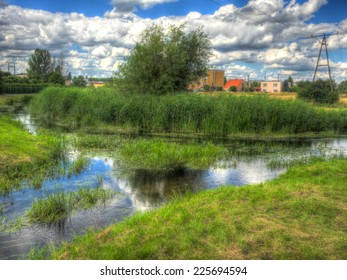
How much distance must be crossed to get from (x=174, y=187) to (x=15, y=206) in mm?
3859

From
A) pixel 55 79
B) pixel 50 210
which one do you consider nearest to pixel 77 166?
pixel 50 210

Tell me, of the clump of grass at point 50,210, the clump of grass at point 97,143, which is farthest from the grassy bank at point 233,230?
the clump of grass at point 97,143

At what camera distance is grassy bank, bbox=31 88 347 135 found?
20.5 m

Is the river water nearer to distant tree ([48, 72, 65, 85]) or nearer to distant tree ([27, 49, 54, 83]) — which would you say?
distant tree ([48, 72, 65, 85])

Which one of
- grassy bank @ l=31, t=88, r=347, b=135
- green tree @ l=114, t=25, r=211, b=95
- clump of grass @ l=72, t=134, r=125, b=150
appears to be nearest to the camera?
clump of grass @ l=72, t=134, r=125, b=150

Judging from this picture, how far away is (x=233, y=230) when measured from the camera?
5336 mm

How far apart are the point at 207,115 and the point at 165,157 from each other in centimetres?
922

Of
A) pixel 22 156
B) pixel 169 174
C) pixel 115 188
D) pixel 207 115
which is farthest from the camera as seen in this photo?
Result: pixel 207 115

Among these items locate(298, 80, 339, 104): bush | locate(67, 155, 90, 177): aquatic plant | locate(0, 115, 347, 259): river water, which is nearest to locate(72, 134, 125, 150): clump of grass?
locate(0, 115, 347, 259): river water

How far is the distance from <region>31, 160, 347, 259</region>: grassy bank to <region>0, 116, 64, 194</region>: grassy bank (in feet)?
14.4

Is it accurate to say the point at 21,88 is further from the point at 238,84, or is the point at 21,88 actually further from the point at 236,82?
the point at 236,82

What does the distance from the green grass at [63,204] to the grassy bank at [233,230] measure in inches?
54.5

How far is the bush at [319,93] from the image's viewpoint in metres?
37.0
